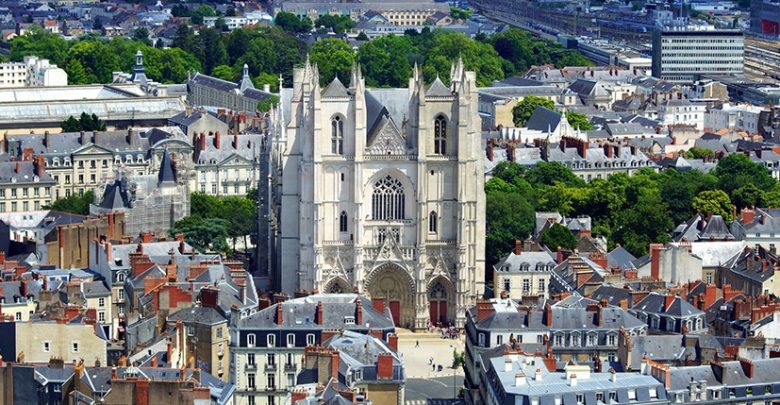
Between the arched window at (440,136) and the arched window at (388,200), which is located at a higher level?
the arched window at (440,136)

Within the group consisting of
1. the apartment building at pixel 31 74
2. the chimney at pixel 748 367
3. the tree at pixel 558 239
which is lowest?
the chimney at pixel 748 367

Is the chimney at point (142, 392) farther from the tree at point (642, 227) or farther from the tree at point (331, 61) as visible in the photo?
the tree at point (331, 61)

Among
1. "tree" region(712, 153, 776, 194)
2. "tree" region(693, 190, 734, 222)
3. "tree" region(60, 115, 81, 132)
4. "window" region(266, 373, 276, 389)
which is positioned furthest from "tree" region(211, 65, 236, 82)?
"window" region(266, 373, 276, 389)

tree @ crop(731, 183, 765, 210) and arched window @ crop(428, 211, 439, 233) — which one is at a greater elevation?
tree @ crop(731, 183, 765, 210)

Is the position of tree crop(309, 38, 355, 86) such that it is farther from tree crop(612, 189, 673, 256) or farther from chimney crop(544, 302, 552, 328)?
chimney crop(544, 302, 552, 328)

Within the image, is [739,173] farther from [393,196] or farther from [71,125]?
[71,125]

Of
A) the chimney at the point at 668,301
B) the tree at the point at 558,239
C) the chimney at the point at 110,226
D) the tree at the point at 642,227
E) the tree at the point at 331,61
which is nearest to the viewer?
the chimney at the point at 668,301

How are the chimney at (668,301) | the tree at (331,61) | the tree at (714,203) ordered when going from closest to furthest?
the chimney at (668,301) < the tree at (714,203) < the tree at (331,61)

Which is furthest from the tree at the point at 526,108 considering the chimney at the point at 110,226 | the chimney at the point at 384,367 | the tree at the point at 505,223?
the chimney at the point at 384,367

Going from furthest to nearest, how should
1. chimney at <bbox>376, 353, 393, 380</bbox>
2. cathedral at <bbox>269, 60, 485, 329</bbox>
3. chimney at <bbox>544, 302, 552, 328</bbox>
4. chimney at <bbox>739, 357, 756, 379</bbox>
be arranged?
cathedral at <bbox>269, 60, 485, 329</bbox> → chimney at <bbox>544, 302, 552, 328</bbox> → chimney at <bbox>376, 353, 393, 380</bbox> → chimney at <bbox>739, 357, 756, 379</bbox>
